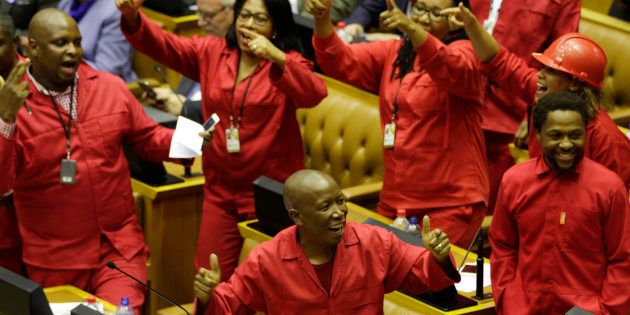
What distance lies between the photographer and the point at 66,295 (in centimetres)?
531

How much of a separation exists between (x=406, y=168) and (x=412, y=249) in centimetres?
105

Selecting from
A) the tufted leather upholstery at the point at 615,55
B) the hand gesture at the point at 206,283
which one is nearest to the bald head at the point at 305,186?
the hand gesture at the point at 206,283

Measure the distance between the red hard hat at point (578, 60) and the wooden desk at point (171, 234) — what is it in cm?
209

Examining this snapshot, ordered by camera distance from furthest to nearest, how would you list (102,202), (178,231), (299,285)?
(178,231)
(102,202)
(299,285)

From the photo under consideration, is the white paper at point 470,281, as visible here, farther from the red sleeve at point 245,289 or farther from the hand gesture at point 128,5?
the hand gesture at point 128,5

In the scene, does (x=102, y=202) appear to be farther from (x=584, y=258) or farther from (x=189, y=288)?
(x=584, y=258)

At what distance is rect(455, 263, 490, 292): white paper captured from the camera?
5.06 meters

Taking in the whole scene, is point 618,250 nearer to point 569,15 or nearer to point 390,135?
point 390,135

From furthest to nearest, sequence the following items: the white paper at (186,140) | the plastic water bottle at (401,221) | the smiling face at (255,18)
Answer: the smiling face at (255,18) → the plastic water bottle at (401,221) → the white paper at (186,140)

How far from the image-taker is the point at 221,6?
6.71 metres

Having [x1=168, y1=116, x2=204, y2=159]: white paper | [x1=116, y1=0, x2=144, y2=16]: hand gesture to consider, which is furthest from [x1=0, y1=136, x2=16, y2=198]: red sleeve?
[x1=116, y1=0, x2=144, y2=16]: hand gesture

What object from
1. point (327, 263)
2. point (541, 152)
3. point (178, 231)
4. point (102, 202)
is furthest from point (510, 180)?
→ point (178, 231)

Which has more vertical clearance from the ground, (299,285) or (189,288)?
(299,285)

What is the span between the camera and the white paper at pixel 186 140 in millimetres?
5285
